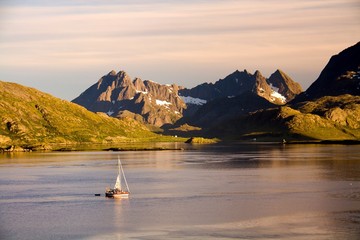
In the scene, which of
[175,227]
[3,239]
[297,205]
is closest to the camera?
[3,239]

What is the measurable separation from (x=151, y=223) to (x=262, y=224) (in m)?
15.6

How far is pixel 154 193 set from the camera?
135 metres

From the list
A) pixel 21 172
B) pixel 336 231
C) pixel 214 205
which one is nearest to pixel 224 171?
pixel 21 172

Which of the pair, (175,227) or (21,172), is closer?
(175,227)

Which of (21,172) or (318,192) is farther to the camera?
(21,172)

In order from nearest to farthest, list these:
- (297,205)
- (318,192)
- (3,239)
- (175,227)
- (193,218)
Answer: (3,239) < (175,227) < (193,218) < (297,205) < (318,192)

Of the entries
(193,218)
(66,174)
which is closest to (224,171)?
(66,174)

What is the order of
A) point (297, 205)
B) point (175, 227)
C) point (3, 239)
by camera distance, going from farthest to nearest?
1. point (297, 205)
2. point (175, 227)
3. point (3, 239)

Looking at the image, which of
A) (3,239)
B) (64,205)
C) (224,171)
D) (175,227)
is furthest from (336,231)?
(224,171)

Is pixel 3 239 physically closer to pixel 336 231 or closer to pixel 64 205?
pixel 64 205

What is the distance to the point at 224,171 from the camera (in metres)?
192

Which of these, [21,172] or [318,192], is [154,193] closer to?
[318,192]

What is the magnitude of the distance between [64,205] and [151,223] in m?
26.4

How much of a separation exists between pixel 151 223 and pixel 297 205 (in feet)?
95.5
